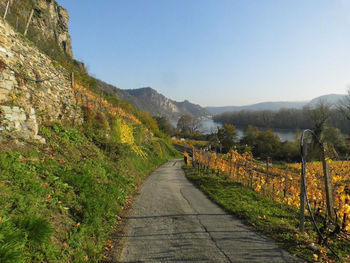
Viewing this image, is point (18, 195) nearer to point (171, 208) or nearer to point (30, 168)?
point (30, 168)

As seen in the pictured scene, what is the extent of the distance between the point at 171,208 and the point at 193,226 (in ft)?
5.46

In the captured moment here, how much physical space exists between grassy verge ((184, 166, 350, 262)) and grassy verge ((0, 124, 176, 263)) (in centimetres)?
425

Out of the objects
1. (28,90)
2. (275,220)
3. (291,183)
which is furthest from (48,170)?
(291,183)

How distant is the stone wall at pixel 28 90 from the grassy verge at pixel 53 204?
2.89 ft

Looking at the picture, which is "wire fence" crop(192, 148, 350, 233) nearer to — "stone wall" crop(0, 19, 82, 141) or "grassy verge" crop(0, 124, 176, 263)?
"grassy verge" crop(0, 124, 176, 263)

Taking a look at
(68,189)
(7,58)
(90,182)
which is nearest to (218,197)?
(90,182)

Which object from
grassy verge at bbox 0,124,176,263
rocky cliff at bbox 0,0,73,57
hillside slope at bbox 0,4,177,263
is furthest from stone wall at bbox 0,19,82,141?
rocky cliff at bbox 0,0,73,57

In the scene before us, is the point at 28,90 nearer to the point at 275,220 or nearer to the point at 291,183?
the point at 275,220

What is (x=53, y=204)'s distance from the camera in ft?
14.3

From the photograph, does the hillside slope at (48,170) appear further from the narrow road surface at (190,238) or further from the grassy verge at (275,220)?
the grassy verge at (275,220)

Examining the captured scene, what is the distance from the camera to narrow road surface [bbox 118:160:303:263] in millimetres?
3965

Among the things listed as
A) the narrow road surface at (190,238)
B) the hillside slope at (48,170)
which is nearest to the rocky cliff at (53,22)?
the hillside slope at (48,170)

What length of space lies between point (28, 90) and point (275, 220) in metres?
10.7

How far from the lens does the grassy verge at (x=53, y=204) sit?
3.15m
